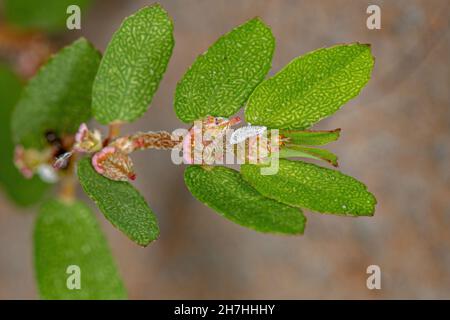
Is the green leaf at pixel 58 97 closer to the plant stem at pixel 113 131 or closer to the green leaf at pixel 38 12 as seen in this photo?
the plant stem at pixel 113 131

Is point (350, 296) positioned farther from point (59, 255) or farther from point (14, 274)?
point (14, 274)

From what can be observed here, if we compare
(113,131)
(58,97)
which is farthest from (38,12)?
(113,131)

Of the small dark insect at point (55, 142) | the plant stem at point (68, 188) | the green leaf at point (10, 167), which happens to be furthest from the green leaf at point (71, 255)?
the green leaf at point (10, 167)

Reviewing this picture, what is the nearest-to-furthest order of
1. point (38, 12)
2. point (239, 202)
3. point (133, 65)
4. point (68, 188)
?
point (239, 202) → point (133, 65) → point (68, 188) → point (38, 12)

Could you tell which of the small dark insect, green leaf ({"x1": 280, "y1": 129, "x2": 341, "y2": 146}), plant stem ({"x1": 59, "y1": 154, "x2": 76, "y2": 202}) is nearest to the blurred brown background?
plant stem ({"x1": 59, "y1": 154, "x2": 76, "y2": 202})

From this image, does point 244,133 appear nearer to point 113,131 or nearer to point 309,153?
point 309,153

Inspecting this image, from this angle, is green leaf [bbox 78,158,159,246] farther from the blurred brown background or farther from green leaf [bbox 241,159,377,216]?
the blurred brown background
